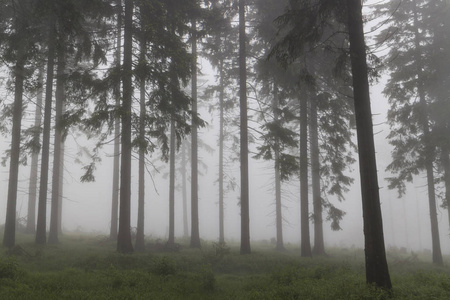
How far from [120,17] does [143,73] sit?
345 cm

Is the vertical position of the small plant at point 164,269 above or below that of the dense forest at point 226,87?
below

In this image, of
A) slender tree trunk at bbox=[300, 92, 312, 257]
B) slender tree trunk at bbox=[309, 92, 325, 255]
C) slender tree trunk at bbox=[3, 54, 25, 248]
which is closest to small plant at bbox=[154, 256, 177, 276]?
slender tree trunk at bbox=[3, 54, 25, 248]

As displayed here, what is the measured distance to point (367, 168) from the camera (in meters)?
7.69

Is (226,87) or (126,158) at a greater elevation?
(226,87)

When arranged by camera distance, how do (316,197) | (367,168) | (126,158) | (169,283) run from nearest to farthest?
(367,168)
(169,283)
(126,158)
(316,197)

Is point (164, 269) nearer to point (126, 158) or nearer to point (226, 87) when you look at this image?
point (126, 158)

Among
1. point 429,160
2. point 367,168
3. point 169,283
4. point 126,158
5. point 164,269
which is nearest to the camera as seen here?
point 367,168

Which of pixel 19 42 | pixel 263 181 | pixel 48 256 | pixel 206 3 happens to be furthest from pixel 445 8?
pixel 263 181

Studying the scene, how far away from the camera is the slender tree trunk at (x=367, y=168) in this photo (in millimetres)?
7430

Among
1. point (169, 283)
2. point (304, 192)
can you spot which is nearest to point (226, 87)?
point (304, 192)

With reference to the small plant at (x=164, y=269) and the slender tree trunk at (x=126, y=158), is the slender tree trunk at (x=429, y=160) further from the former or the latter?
the slender tree trunk at (x=126, y=158)

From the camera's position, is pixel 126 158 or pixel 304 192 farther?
pixel 304 192

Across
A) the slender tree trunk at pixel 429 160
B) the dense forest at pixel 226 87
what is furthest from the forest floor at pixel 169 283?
the slender tree trunk at pixel 429 160

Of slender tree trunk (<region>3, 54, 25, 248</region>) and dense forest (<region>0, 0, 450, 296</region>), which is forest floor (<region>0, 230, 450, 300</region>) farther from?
slender tree trunk (<region>3, 54, 25, 248</region>)
